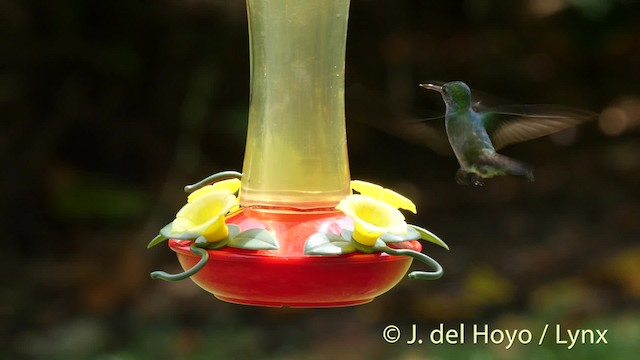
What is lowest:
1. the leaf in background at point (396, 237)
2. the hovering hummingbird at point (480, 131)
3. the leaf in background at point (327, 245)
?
the leaf in background at point (327, 245)

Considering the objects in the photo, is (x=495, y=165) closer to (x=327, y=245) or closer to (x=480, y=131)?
(x=480, y=131)

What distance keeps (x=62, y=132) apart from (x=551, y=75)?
10.1ft

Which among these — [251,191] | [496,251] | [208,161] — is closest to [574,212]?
[496,251]

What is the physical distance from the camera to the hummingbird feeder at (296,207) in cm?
213

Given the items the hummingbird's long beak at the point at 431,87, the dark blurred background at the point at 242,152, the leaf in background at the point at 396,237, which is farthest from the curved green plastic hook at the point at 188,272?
the dark blurred background at the point at 242,152

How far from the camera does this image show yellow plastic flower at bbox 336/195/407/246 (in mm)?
2100

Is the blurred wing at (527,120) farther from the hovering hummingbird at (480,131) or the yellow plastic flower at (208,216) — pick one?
the yellow plastic flower at (208,216)

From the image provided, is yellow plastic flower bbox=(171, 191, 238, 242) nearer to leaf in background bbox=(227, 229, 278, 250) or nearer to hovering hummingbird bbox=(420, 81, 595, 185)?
leaf in background bbox=(227, 229, 278, 250)

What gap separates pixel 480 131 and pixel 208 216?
2.59 ft

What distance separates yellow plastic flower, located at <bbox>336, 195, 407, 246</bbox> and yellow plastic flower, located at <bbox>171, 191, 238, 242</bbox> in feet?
0.79

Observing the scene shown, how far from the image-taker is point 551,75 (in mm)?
6637

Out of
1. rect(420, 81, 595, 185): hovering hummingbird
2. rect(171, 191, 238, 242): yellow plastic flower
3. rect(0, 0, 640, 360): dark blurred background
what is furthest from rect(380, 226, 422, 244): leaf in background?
rect(0, 0, 640, 360): dark blurred background

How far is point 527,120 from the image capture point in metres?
2.60

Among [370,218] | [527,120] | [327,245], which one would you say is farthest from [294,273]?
[527,120]
